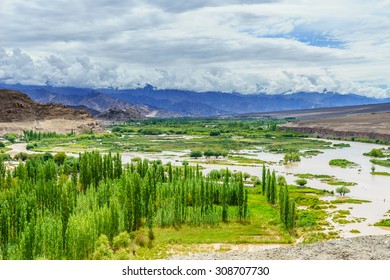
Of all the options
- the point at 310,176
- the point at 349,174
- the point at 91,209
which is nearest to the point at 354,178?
the point at 349,174

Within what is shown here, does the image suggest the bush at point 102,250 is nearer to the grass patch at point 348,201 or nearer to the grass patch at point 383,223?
the grass patch at point 383,223

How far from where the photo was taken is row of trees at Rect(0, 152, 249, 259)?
1241 inches

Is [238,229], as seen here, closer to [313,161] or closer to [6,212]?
[6,212]

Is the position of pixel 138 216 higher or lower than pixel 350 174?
higher

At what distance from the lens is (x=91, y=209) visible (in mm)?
43750

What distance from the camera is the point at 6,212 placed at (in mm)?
35906

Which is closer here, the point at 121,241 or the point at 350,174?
the point at 121,241

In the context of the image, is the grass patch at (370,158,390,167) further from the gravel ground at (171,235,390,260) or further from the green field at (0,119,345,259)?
the gravel ground at (171,235,390,260)

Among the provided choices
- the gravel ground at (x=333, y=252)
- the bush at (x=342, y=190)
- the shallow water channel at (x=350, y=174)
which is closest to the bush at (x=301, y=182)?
the shallow water channel at (x=350, y=174)

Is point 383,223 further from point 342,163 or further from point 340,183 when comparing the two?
point 342,163

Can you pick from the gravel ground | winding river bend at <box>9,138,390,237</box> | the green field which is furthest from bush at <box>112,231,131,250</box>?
winding river bend at <box>9,138,390,237</box>

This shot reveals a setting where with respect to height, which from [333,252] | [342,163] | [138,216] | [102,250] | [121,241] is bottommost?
[342,163]

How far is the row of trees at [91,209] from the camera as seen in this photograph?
31531 millimetres
